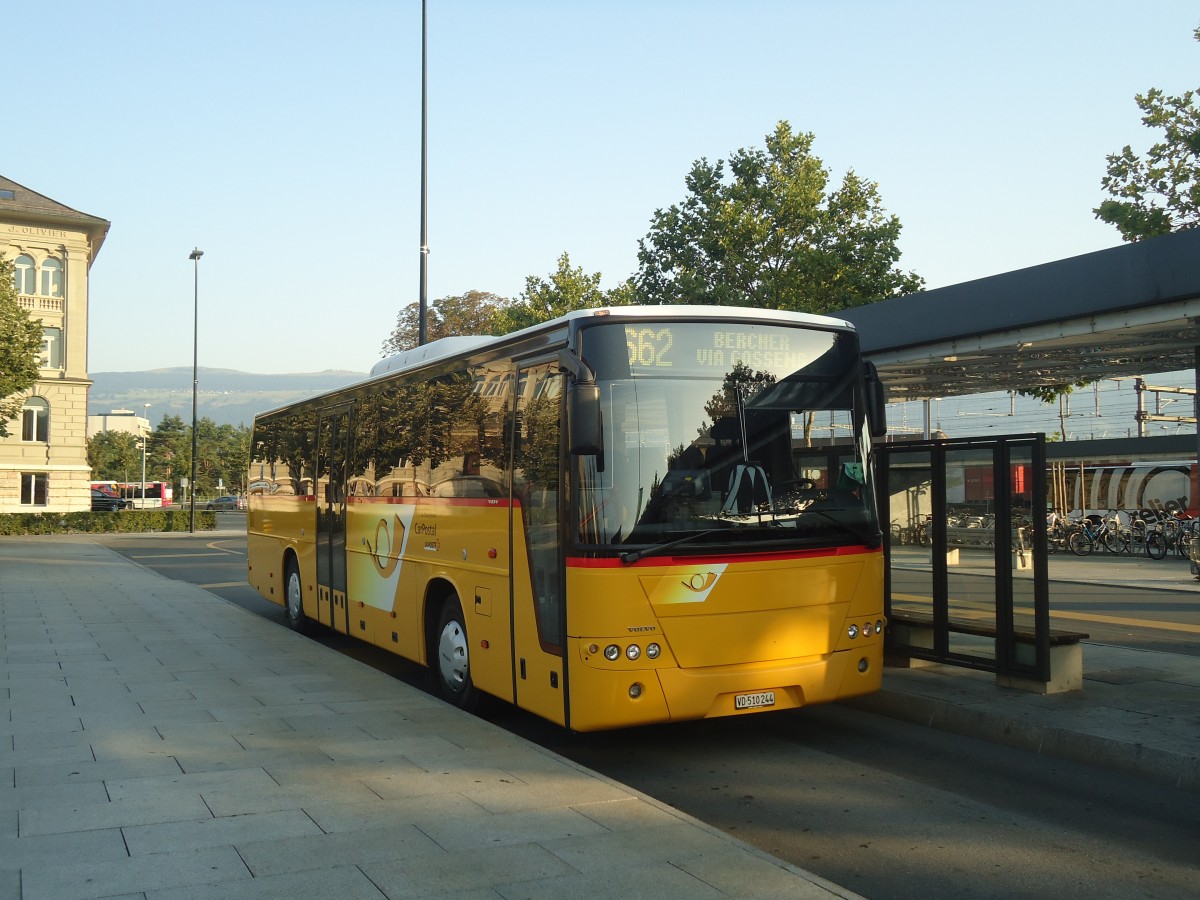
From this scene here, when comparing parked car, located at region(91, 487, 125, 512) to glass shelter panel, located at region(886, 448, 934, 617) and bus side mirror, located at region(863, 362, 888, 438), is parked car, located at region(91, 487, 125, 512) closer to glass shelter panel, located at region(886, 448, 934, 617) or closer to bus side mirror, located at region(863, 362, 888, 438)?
glass shelter panel, located at region(886, 448, 934, 617)

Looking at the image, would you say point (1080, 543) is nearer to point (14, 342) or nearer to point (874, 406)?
point (874, 406)

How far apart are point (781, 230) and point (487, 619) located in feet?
105

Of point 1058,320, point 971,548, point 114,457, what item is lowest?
point 971,548

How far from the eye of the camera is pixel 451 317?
216 ft

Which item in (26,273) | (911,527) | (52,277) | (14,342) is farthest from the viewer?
(52,277)

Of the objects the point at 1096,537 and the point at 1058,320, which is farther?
the point at 1096,537

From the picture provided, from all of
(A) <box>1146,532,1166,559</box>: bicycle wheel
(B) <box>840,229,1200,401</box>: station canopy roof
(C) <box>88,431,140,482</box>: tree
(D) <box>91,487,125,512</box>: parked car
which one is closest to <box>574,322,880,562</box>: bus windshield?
(B) <box>840,229,1200,401</box>: station canopy roof

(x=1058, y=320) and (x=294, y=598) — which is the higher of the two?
(x=1058, y=320)

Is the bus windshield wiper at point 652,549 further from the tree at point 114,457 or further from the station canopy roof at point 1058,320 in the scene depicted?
the tree at point 114,457

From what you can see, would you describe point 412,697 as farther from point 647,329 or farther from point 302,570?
point 302,570

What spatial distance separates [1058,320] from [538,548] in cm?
815

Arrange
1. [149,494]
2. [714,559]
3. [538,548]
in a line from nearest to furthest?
[714,559] < [538,548] < [149,494]

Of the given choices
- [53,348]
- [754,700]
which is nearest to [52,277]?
[53,348]

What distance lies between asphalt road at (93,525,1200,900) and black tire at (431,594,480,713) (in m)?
0.27
